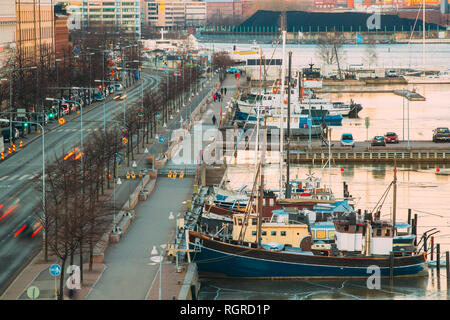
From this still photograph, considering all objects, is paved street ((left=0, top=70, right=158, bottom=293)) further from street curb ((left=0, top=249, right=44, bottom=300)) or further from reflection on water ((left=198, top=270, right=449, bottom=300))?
reflection on water ((left=198, top=270, right=449, bottom=300))

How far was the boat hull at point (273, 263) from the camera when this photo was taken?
41875 mm

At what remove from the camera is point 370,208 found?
182 feet

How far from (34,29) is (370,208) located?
64.4 metres

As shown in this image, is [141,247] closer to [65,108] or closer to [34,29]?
[65,108]

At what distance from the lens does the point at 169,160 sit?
6338 cm

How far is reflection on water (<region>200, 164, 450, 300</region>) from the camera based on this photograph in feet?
134

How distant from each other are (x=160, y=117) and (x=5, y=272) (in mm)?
50471

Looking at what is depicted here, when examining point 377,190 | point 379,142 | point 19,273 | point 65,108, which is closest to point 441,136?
point 379,142

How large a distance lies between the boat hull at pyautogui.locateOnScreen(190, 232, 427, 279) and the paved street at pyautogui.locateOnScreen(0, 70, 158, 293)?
6.96 m

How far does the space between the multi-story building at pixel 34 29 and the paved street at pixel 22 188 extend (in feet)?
66.2

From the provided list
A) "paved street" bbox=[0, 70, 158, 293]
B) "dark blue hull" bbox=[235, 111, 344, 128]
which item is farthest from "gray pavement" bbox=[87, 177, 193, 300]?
"dark blue hull" bbox=[235, 111, 344, 128]

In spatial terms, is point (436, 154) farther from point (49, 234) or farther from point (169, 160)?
point (49, 234)

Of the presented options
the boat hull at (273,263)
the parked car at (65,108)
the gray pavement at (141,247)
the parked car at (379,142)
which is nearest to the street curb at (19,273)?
the gray pavement at (141,247)

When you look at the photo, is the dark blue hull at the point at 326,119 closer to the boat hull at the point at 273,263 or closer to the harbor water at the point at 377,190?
the harbor water at the point at 377,190
